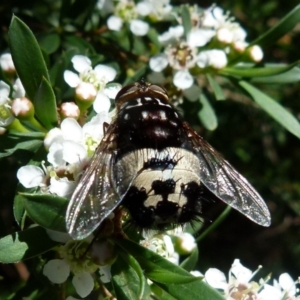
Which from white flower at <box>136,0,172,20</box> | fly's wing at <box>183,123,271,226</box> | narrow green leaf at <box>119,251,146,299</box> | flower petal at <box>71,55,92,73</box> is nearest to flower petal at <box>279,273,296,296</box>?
fly's wing at <box>183,123,271,226</box>

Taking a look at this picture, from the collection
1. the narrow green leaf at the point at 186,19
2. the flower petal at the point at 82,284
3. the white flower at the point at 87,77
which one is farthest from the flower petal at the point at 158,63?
the flower petal at the point at 82,284

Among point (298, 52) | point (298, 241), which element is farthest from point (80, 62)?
point (298, 241)

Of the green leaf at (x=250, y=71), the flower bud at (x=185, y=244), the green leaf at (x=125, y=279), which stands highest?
Result: the green leaf at (x=250, y=71)

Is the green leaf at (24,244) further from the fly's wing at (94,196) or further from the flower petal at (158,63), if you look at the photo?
the flower petal at (158,63)

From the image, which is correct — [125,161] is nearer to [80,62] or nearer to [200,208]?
[200,208]

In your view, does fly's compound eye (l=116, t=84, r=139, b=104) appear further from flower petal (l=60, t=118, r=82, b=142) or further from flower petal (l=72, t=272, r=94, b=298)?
flower petal (l=72, t=272, r=94, b=298)

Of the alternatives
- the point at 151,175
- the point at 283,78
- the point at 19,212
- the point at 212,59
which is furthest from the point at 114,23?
the point at 151,175
